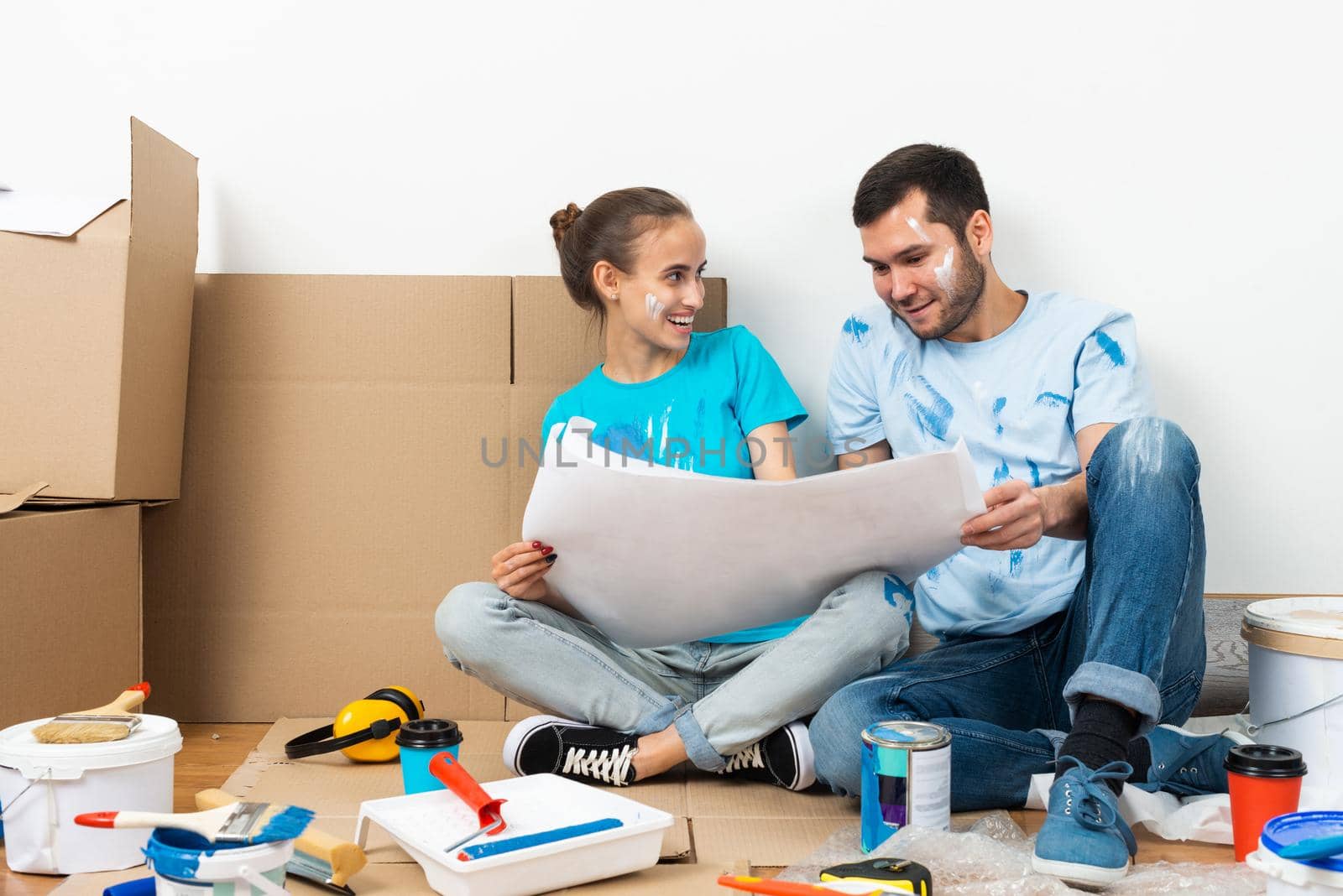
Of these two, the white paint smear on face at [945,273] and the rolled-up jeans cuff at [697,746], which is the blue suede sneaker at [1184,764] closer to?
the rolled-up jeans cuff at [697,746]

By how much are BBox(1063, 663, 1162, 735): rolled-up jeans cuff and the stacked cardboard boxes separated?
3.71 ft

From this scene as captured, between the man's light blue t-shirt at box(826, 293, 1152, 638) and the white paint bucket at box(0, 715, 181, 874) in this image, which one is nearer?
the white paint bucket at box(0, 715, 181, 874)

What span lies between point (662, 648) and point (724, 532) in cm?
34

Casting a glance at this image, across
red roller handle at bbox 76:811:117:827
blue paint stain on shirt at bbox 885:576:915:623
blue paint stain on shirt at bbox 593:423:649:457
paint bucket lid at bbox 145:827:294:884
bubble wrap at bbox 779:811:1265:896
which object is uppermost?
blue paint stain on shirt at bbox 593:423:649:457

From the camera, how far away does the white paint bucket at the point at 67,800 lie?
3.42 feet

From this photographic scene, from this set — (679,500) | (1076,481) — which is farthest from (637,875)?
(1076,481)

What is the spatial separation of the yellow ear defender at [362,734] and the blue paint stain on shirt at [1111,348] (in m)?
0.99

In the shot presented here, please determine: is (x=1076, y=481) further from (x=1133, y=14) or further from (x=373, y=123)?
(x=373, y=123)

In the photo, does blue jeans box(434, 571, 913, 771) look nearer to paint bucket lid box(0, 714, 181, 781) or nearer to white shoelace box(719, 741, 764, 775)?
white shoelace box(719, 741, 764, 775)

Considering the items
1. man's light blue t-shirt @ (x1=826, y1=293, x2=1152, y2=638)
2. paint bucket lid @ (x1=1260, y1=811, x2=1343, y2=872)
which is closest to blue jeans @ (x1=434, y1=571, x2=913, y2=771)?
man's light blue t-shirt @ (x1=826, y1=293, x2=1152, y2=638)

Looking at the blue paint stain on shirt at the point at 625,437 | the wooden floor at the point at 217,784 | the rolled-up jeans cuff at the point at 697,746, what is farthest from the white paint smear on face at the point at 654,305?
the wooden floor at the point at 217,784

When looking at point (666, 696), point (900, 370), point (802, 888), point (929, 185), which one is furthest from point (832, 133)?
point (802, 888)

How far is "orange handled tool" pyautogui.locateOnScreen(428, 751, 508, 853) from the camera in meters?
1.04

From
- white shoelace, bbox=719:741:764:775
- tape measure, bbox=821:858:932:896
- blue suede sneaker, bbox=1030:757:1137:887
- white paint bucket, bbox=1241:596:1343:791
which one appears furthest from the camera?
white shoelace, bbox=719:741:764:775
